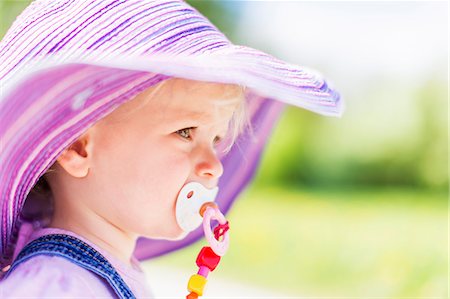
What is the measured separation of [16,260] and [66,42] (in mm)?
297

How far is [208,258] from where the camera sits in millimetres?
1009

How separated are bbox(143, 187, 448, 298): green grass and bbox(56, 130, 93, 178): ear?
1450mm

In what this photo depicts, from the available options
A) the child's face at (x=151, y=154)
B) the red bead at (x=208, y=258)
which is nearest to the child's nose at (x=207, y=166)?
the child's face at (x=151, y=154)

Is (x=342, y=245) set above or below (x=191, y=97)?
below

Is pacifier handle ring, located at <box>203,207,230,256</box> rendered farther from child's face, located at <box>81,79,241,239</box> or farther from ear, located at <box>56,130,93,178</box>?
ear, located at <box>56,130,93,178</box>

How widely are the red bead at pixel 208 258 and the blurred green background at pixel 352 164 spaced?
1847mm

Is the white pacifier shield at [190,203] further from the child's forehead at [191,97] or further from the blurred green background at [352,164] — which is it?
the blurred green background at [352,164]

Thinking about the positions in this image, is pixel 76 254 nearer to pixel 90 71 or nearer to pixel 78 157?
pixel 78 157

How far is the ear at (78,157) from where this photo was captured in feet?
3.12

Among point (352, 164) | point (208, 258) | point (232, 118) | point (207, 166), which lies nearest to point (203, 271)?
point (208, 258)

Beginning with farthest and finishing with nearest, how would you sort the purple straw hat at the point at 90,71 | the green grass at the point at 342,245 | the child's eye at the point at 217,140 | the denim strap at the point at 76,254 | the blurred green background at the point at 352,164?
the blurred green background at the point at 352,164
the green grass at the point at 342,245
the child's eye at the point at 217,140
the denim strap at the point at 76,254
the purple straw hat at the point at 90,71

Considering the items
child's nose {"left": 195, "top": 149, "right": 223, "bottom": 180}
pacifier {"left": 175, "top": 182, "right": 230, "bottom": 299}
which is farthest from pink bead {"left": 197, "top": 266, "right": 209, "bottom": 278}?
child's nose {"left": 195, "top": 149, "right": 223, "bottom": 180}

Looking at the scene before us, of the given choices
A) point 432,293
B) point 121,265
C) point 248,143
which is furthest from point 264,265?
point 121,265

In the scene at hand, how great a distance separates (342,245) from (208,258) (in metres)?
2.18
